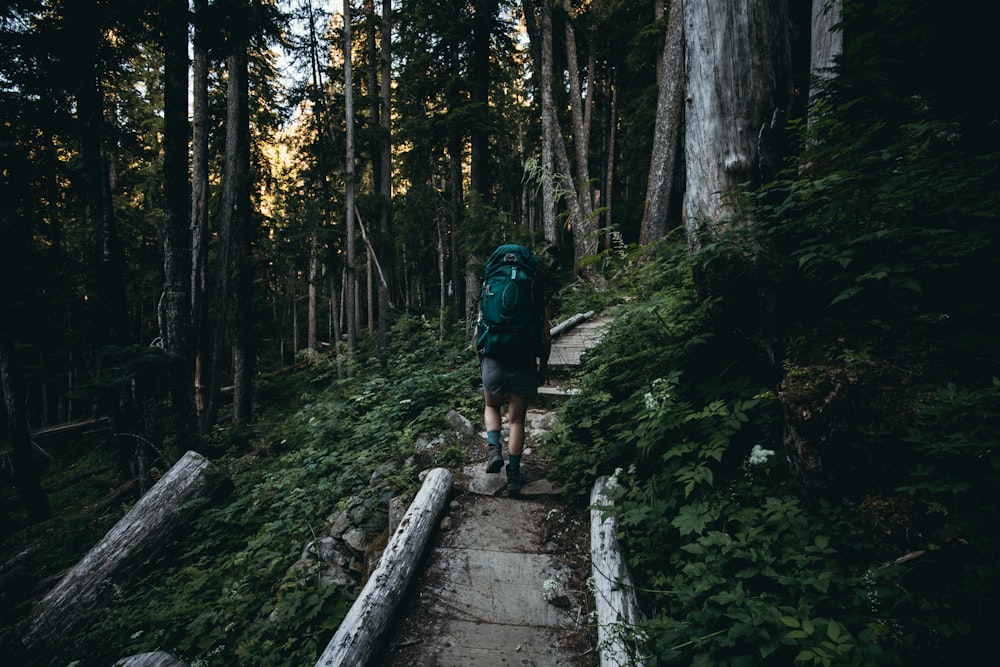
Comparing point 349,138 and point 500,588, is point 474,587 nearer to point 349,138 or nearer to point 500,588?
point 500,588

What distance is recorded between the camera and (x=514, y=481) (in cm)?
386

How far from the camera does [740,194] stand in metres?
3.15

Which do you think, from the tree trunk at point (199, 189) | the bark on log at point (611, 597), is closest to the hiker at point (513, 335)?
the bark on log at point (611, 597)

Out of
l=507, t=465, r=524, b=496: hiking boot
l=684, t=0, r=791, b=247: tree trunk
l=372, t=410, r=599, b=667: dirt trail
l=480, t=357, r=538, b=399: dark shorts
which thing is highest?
l=684, t=0, r=791, b=247: tree trunk

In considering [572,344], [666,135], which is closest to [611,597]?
[572,344]

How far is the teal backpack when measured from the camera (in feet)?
12.1

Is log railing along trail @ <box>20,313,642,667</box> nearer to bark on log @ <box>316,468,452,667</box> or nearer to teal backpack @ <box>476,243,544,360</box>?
bark on log @ <box>316,468,452,667</box>

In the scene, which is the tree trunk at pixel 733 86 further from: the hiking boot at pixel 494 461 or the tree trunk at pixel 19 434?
the tree trunk at pixel 19 434

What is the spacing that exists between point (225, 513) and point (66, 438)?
18.2 metres

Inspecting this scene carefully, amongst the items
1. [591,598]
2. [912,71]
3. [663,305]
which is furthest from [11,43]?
[912,71]

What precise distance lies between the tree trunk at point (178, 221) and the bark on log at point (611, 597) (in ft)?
23.4

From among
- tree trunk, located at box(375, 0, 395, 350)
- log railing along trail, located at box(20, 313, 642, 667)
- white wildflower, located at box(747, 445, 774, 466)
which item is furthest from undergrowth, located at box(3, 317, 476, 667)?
tree trunk, located at box(375, 0, 395, 350)

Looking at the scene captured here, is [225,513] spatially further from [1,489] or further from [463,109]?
[463,109]

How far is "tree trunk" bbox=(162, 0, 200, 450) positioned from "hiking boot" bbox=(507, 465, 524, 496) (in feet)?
20.0
